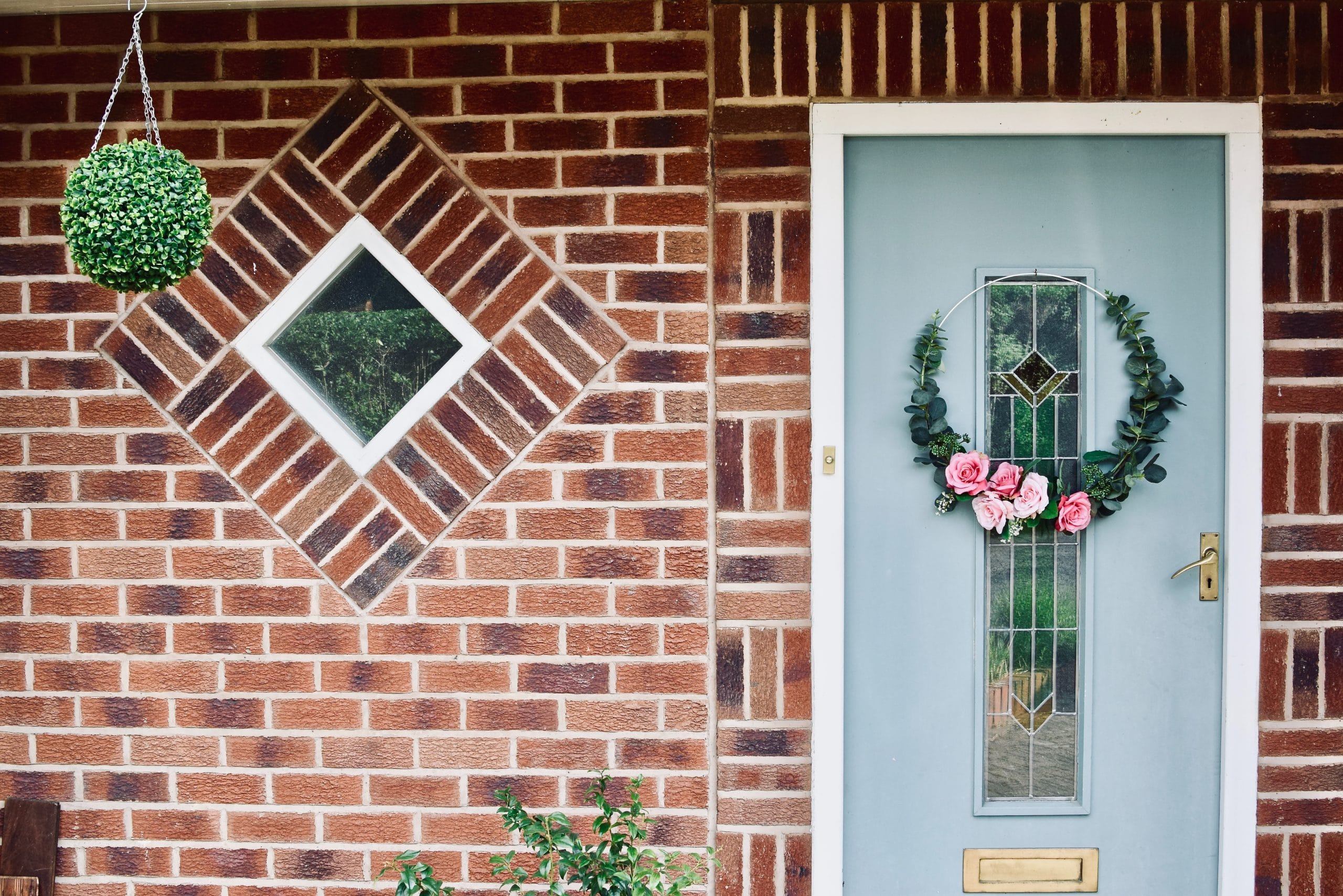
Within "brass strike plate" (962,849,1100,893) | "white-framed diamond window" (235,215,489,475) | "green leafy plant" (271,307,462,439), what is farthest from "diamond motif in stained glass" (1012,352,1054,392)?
"green leafy plant" (271,307,462,439)

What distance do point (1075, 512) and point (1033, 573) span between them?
0.62 ft

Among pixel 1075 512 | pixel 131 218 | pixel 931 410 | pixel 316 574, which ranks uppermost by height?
pixel 131 218

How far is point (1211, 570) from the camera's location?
7.45 feet

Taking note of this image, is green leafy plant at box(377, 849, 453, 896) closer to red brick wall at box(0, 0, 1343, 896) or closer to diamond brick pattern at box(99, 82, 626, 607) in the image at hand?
red brick wall at box(0, 0, 1343, 896)

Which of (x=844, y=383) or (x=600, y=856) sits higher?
(x=844, y=383)

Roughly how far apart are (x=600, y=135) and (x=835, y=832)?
5.98 ft

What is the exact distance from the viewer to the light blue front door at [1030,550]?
227 centimetres

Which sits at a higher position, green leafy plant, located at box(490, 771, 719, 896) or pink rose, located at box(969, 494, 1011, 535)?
pink rose, located at box(969, 494, 1011, 535)

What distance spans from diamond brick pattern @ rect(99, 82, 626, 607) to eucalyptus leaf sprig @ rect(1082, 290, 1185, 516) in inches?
48.1

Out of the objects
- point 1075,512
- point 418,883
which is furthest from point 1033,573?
point 418,883

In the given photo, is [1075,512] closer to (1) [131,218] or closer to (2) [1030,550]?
(2) [1030,550]

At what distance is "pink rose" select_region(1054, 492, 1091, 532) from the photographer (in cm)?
221

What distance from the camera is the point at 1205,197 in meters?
2.26

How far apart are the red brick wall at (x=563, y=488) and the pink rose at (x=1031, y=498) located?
0.53 meters
